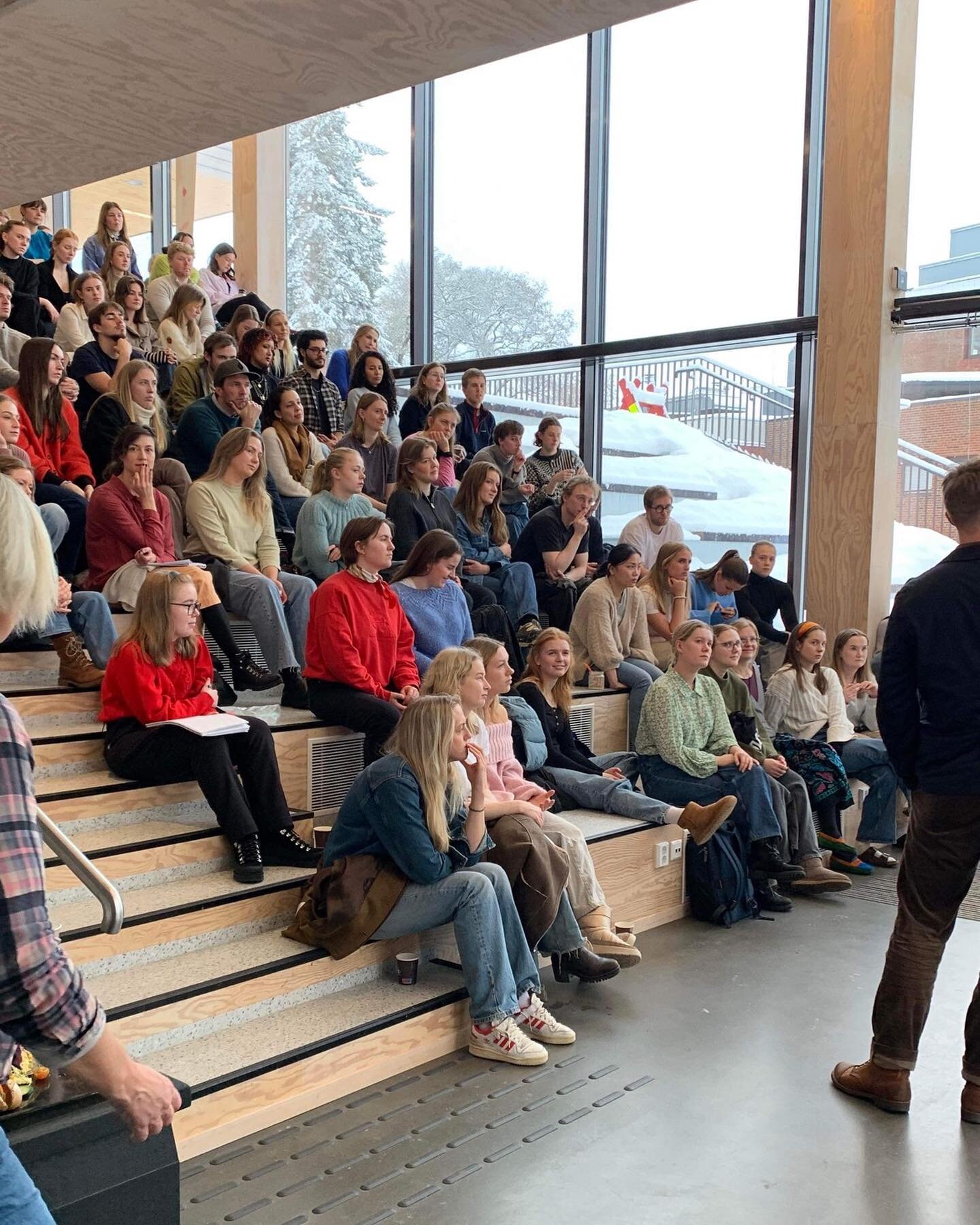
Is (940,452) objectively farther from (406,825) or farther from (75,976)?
(75,976)

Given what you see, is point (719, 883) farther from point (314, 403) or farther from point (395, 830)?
point (314, 403)

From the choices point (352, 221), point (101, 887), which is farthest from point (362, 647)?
point (352, 221)

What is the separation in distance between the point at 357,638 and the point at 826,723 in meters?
2.84

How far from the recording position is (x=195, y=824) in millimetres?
4016

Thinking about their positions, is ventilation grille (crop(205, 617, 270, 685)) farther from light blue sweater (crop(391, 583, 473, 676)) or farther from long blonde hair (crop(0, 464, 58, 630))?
long blonde hair (crop(0, 464, 58, 630))

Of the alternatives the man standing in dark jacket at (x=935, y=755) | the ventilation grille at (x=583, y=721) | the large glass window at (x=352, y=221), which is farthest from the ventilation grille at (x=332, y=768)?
the large glass window at (x=352, y=221)

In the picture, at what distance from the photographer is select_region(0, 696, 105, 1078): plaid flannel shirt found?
1183mm

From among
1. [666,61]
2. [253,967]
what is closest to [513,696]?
[253,967]

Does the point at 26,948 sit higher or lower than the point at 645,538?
lower

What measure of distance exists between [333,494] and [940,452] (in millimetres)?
4000

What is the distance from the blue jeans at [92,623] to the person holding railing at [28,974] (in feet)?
11.2

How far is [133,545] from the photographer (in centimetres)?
491

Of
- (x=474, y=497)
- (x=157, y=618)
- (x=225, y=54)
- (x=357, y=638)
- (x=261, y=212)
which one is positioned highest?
(x=261, y=212)

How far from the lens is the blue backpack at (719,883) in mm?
4875
